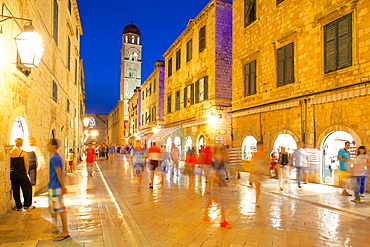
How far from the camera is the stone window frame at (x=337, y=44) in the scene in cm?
995

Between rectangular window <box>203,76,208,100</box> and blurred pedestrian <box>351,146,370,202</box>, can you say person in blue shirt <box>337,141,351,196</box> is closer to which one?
blurred pedestrian <box>351,146,370,202</box>

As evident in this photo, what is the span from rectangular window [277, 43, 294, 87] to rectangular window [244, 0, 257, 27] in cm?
317

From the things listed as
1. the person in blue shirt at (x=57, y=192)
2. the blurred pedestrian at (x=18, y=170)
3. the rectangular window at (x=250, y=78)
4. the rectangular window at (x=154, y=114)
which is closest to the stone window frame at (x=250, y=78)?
the rectangular window at (x=250, y=78)

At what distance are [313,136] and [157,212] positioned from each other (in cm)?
769

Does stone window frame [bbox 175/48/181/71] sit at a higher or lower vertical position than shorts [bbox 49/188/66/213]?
higher

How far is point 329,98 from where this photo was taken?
10594 mm

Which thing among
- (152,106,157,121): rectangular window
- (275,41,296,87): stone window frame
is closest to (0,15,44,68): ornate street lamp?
(275,41,296,87): stone window frame

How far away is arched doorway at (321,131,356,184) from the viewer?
35.0 feet

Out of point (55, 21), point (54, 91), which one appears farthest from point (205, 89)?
point (55, 21)

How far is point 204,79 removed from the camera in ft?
65.2

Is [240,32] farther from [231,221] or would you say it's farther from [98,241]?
[98,241]

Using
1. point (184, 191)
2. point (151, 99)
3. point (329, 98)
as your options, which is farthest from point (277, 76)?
→ point (151, 99)

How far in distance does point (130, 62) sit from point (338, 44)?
60.2 metres

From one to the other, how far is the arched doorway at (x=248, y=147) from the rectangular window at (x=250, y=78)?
2544 mm
